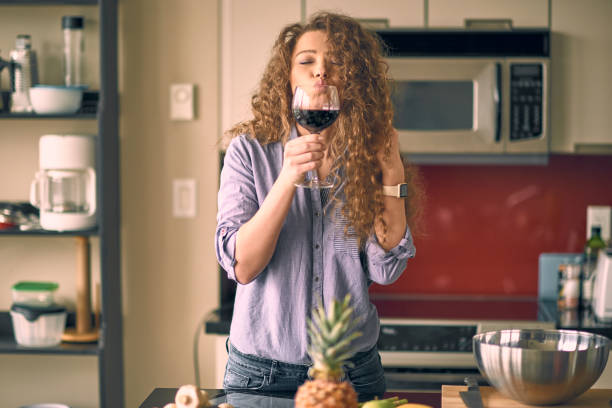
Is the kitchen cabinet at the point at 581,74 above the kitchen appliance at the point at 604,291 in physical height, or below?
above

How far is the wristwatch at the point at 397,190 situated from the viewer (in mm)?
1437

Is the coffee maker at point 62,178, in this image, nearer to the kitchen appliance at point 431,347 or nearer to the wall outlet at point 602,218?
the kitchen appliance at point 431,347

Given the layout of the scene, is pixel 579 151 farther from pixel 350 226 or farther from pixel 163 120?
pixel 163 120

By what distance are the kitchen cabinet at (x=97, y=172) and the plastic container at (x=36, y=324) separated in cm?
3

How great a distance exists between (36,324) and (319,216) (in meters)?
1.47

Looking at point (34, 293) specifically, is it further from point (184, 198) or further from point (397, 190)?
point (397, 190)

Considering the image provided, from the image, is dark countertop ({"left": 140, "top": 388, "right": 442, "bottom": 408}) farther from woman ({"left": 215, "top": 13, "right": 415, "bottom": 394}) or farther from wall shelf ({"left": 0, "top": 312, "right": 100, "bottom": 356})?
wall shelf ({"left": 0, "top": 312, "right": 100, "bottom": 356})

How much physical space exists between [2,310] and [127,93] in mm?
1072

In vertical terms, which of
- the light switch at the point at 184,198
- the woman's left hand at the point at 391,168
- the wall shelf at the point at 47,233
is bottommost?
the wall shelf at the point at 47,233

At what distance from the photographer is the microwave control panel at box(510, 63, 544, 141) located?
7.66 ft

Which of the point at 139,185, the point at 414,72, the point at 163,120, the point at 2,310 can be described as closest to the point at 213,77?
the point at 163,120

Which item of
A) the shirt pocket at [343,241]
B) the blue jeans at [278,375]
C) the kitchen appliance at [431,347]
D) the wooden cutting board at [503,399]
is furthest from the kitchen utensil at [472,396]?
the kitchen appliance at [431,347]

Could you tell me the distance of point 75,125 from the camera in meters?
2.77

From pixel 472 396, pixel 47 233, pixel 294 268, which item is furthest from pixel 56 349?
pixel 472 396
